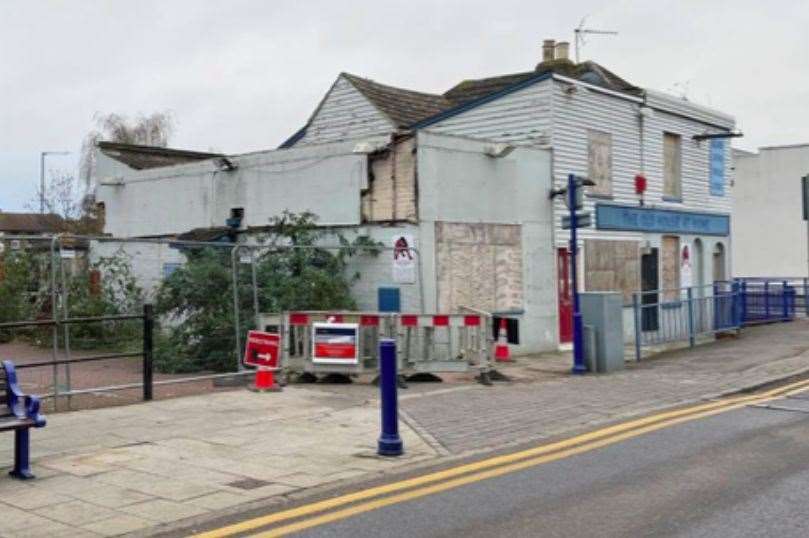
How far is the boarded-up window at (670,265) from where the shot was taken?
23.7m

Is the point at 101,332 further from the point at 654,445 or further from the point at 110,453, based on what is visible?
the point at 654,445

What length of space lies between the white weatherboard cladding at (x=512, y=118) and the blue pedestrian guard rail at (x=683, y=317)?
162 inches

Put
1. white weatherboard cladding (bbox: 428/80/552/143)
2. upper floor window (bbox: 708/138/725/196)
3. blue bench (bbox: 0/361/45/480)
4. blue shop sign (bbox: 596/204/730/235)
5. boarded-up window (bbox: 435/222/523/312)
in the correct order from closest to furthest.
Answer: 1. blue bench (bbox: 0/361/45/480)
2. boarded-up window (bbox: 435/222/523/312)
3. white weatherboard cladding (bbox: 428/80/552/143)
4. blue shop sign (bbox: 596/204/730/235)
5. upper floor window (bbox: 708/138/725/196)

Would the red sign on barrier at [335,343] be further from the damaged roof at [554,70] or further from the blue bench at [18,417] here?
the damaged roof at [554,70]

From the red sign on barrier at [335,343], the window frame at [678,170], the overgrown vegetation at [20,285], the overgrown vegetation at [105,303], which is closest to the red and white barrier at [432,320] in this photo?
the red sign on barrier at [335,343]

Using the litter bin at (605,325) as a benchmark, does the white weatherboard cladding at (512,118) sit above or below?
above

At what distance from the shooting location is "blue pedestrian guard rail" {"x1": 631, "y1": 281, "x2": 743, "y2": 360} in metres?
19.7

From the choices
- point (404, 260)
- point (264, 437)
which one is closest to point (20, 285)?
point (404, 260)

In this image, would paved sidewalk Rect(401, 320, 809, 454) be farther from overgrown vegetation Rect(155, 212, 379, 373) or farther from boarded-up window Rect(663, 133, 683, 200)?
boarded-up window Rect(663, 133, 683, 200)

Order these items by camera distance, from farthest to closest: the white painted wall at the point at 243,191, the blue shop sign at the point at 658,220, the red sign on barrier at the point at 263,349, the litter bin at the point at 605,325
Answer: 1. the blue shop sign at the point at 658,220
2. the white painted wall at the point at 243,191
3. the litter bin at the point at 605,325
4. the red sign on barrier at the point at 263,349

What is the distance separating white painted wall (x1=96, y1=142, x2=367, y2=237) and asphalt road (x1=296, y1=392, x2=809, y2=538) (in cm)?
987

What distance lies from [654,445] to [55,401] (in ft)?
24.7

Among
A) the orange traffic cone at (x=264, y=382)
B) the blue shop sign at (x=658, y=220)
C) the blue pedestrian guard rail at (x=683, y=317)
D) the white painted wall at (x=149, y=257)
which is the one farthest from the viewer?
the blue shop sign at (x=658, y=220)

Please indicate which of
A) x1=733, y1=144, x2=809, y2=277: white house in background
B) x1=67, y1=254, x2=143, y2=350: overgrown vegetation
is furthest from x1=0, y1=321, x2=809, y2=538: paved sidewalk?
x1=733, y1=144, x2=809, y2=277: white house in background
